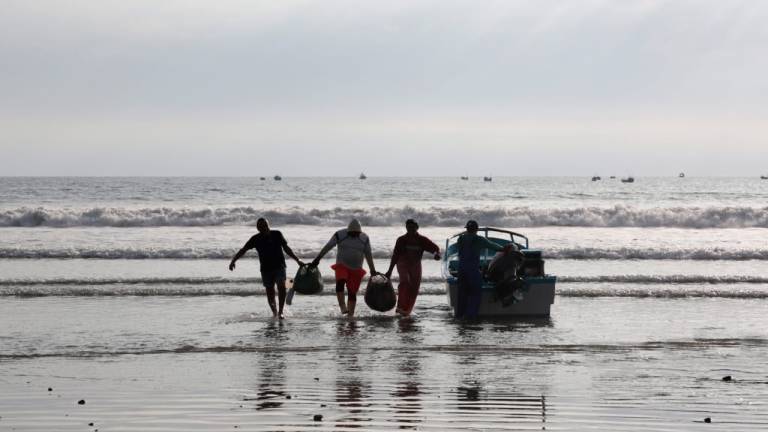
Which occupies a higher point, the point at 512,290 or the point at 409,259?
the point at 409,259

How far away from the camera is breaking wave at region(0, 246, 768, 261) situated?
88.8ft

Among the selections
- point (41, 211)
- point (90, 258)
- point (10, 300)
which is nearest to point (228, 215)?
point (41, 211)

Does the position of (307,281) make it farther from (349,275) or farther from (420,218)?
(420,218)

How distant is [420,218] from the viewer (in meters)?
45.0

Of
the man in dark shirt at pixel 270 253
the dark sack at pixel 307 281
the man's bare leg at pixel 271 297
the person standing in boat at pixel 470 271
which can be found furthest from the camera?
the dark sack at pixel 307 281

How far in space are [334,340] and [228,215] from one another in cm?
3511

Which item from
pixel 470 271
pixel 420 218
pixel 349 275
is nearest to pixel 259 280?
pixel 349 275

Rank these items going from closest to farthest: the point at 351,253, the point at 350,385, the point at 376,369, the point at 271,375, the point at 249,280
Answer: the point at 350,385 < the point at 271,375 < the point at 376,369 < the point at 351,253 < the point at 249,280

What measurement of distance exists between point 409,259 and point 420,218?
29219 mm

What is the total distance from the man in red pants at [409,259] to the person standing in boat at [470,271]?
0.58 m

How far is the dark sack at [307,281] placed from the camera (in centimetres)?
1639

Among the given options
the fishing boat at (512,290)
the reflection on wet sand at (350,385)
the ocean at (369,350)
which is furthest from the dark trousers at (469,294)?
the reflection on wet sand at (350,385)

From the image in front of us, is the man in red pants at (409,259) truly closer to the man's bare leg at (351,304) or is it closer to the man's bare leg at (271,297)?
the man's bare leg at (351,304)

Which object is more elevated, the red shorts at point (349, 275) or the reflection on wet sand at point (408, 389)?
the red shorts at point (349, 275)
